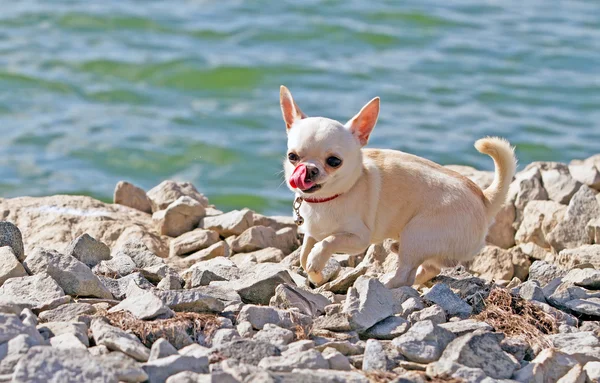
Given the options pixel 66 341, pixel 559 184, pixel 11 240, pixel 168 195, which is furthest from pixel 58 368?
pixel 559 184

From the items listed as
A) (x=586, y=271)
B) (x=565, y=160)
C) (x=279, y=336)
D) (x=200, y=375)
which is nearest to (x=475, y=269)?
(x=586, y=271)

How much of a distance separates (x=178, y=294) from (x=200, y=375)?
950mm

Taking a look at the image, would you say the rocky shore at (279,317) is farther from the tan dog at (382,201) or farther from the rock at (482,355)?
the tan dog at (382,201)

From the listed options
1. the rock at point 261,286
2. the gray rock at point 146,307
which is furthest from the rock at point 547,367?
the gray rock at point 146,307

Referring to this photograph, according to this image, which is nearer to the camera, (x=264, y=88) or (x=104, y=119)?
(x=104, y=119)

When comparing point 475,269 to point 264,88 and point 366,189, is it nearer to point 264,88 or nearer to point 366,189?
point 366,189

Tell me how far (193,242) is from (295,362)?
3022 millimetres

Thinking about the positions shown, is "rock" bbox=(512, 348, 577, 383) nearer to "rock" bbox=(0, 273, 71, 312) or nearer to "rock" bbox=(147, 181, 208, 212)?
"rock" bbox=(0, 273, 71, 312)

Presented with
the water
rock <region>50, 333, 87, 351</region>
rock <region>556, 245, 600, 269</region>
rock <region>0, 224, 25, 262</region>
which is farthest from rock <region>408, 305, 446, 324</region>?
the water

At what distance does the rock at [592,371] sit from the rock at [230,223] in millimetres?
3280

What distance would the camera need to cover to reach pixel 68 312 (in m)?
4.80

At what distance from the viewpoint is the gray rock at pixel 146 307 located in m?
4.73

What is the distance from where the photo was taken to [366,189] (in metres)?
5.85

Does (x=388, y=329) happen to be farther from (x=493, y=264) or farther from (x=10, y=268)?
(x=493, y=264)
